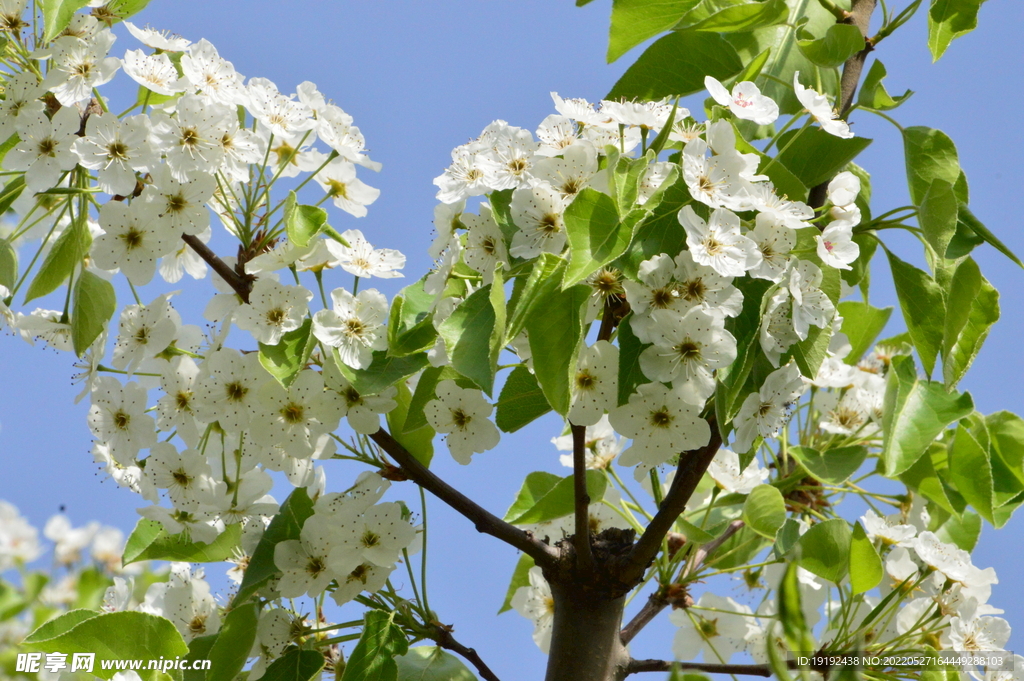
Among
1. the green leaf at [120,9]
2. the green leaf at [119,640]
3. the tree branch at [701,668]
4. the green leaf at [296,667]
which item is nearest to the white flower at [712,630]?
the tree branch at [701,668]

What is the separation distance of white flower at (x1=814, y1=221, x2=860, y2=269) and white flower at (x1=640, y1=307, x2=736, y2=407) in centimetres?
18

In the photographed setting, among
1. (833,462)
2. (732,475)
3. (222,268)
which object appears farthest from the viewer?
(732,475)

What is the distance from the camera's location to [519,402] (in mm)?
1241

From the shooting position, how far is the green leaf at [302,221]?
4.03ft

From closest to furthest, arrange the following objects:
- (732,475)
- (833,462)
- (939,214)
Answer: (939,214)
(833,462)
(732,475)

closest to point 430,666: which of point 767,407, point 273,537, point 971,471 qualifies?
point 273,537

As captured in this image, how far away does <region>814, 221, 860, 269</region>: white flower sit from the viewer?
116 centimetres

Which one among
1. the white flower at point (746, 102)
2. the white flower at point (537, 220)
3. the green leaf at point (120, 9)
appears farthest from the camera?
the green leaf at point (120, 9)

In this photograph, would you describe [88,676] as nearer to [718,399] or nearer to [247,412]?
Result: [247,412]

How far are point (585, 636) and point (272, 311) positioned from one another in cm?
65

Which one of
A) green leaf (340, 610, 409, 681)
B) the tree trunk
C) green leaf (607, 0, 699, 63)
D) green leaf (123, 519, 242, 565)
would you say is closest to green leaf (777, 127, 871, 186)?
green leaf (607, 0, 699, 63)

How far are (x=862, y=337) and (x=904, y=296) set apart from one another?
473 millimetres

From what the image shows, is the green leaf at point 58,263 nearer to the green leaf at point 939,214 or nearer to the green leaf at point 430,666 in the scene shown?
the green leaf at point 430,666

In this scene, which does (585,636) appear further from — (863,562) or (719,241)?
(719,241)
